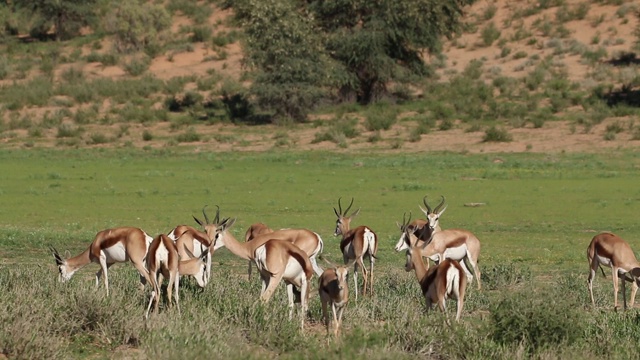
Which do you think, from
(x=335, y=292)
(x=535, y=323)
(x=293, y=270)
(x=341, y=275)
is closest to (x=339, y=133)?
(x=293, y=270)

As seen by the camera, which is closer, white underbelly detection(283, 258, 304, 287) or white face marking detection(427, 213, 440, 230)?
white underbelly detection(283, 258, 304, 287)

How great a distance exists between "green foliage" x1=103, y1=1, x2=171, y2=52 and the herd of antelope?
133ft

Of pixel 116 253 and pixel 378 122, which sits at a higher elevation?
pixel 116 253

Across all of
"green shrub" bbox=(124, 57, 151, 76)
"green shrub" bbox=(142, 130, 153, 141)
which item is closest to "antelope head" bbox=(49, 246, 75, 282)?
"green shrub" bbox=(142, 130, 153, 141)

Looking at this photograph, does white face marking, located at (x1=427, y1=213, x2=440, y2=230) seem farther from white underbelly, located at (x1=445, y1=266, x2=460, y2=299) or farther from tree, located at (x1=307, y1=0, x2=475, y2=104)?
tree, located at (x1=307, y1=0, x2=475, y2=104)

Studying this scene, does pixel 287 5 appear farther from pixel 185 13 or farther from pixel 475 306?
pixel 475 306

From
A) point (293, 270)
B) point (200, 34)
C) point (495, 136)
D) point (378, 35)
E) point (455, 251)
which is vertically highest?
point (200, 34)

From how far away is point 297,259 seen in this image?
11.5 m

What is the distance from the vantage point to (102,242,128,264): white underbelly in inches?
499

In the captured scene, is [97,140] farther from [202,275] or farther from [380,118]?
[202,275]

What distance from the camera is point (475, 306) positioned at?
41.6 ft

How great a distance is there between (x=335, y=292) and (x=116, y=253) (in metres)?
3.47

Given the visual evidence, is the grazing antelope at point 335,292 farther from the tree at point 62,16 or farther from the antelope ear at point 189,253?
the tree at point 62,16

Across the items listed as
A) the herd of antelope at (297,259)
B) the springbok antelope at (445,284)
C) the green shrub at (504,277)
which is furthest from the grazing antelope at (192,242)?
the green shrub at (504,277)
